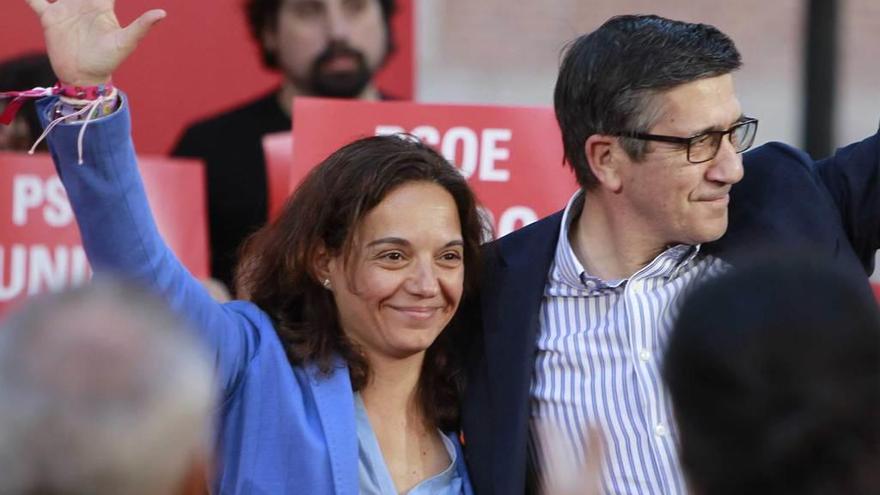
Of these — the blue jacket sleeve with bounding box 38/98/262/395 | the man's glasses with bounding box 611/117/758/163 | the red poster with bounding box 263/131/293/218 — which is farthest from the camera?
the red poster with bounding box 263/131/293/218

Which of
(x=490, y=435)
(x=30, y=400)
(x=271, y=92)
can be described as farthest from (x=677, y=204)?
(x=271, y=92)

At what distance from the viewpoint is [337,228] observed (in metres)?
3.17

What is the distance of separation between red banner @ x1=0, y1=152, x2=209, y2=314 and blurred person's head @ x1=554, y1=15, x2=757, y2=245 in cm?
181

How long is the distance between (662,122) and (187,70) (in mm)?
2489

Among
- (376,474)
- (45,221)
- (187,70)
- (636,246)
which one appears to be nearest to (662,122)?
(636,246)

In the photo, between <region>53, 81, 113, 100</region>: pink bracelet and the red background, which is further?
the red background

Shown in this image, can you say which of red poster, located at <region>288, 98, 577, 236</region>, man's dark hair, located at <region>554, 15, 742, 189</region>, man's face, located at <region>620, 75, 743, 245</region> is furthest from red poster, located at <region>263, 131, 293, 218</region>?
man's face, located at <region>620, 75, 743, 245</region>

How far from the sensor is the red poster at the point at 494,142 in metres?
3.95

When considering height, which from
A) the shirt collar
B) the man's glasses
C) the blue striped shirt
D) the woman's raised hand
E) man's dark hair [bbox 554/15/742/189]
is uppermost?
the woman's raised hand

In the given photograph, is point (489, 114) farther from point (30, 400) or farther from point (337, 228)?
point (30, 400)

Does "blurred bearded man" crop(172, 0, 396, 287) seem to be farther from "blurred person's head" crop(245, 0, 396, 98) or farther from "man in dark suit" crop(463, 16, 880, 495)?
"man in dark suit" crop(463, 16, 880, 495)

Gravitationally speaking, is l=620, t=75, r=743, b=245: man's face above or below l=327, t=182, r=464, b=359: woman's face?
above

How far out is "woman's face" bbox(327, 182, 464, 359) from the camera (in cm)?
312

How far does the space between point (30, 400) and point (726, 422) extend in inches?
25.7
